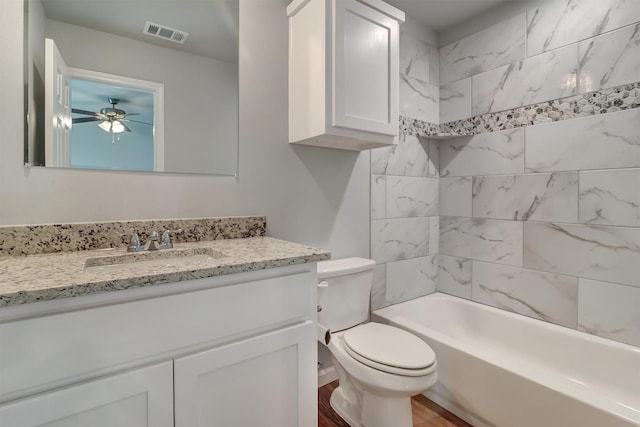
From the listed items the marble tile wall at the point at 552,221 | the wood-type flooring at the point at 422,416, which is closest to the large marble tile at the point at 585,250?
the marble tile wall at the point at 552,221

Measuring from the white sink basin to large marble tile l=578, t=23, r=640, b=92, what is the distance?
211 cm

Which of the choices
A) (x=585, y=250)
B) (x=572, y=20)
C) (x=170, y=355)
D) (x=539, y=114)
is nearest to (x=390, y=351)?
(x=170, y=355)

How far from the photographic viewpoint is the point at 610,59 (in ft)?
5.28

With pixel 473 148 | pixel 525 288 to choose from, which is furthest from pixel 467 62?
pixel 525 288

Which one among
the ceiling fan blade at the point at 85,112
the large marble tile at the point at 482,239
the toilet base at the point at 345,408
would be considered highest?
the ceiling fan blade at the point at 85,112

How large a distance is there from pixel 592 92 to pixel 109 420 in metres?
2.48

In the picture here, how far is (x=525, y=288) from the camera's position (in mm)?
1955

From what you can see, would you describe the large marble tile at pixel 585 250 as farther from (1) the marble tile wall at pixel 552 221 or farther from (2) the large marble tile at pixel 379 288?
(2) the large marble tile at pixel 379 288

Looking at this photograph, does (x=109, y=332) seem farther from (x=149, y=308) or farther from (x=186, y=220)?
(x=186, y=220)

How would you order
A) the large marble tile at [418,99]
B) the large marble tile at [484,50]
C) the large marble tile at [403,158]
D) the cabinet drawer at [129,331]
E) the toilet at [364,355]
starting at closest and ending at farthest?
Result: the cabinet drawer at [129,331], the toilet at [364,355], the large marble tile at [484,50], the large marble tile at [403,158], the large marble tile at [418,99]

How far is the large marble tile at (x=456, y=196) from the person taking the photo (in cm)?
226

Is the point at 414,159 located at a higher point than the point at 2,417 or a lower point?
higher

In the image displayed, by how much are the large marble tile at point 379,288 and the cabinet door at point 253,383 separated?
3.49ft

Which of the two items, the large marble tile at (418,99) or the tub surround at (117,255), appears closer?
the tub surround at (117,255)
